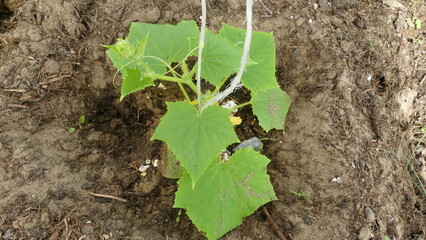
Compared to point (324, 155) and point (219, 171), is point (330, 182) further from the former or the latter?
point (219, 171)

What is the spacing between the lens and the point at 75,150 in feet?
9.56

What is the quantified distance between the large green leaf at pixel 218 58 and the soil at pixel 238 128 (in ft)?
2.94

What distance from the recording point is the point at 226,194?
8.43 ft

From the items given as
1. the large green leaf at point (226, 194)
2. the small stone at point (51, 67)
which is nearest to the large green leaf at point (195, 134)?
the large green leaf at point (226, 194)

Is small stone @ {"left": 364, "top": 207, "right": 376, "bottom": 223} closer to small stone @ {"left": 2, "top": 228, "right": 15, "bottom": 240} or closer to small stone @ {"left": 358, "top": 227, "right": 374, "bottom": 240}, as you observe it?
small stone @ {"left": 358, "top": 227, "right": 374, "bottom": 240}

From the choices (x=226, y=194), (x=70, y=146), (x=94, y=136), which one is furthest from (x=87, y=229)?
(x=226, y=194)

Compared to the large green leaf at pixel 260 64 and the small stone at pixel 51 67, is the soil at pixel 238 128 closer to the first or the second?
the small stone at pixel 51 67

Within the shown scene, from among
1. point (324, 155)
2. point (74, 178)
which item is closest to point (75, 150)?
point (74, 178)

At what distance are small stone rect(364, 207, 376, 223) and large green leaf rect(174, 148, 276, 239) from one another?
74cm

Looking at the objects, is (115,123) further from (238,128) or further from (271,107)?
(271,107)

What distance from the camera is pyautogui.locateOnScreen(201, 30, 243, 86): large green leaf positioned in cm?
249

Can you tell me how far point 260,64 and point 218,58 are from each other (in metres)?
0.37

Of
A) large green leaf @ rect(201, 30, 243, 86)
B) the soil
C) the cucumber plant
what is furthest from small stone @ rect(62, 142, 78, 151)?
large green leaf @ rect(201, 30, 243, 86)

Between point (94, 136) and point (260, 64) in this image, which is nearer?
point (260, 64)
